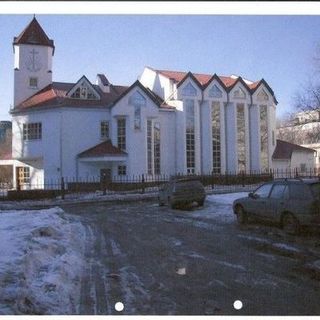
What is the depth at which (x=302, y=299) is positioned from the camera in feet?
12.7

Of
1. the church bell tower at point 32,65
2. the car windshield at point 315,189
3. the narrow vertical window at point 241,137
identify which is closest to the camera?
the car windshield at point 315,189

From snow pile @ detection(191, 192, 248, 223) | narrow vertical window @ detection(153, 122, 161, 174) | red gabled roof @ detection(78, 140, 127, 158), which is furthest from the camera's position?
red gabled roof @ detection(78, 140, 127, 158)

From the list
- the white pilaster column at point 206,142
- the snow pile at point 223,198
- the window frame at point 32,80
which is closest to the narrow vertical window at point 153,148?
the white pilaster column at point 206,142

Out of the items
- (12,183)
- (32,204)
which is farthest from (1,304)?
(12,183)

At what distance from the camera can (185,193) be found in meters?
11.3

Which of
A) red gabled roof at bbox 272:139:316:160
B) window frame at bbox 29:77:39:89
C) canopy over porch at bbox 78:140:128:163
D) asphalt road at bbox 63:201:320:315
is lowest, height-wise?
Answer: asphalt road at bbox 63:201:320:315

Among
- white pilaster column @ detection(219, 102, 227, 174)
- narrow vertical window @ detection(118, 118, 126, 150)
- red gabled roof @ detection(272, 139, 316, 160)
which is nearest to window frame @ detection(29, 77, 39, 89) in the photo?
white pilaster column @ detection(219, 102, 227, 174)

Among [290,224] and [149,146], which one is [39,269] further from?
→ [149,146]

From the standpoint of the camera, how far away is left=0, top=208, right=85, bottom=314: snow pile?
12.6ft

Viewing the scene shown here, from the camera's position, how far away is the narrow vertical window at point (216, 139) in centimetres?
1310

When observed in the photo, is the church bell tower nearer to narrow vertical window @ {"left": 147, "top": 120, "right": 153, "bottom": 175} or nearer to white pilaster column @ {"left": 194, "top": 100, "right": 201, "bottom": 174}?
narrow vertical window @ {"left": 147, "top": 120, "right": 153, "bottom": 175}

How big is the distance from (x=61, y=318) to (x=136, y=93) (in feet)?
45.9

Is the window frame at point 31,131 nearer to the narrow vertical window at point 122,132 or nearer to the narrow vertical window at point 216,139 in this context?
the narrow vertical window at point 122,132

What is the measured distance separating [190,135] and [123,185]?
126 inches
